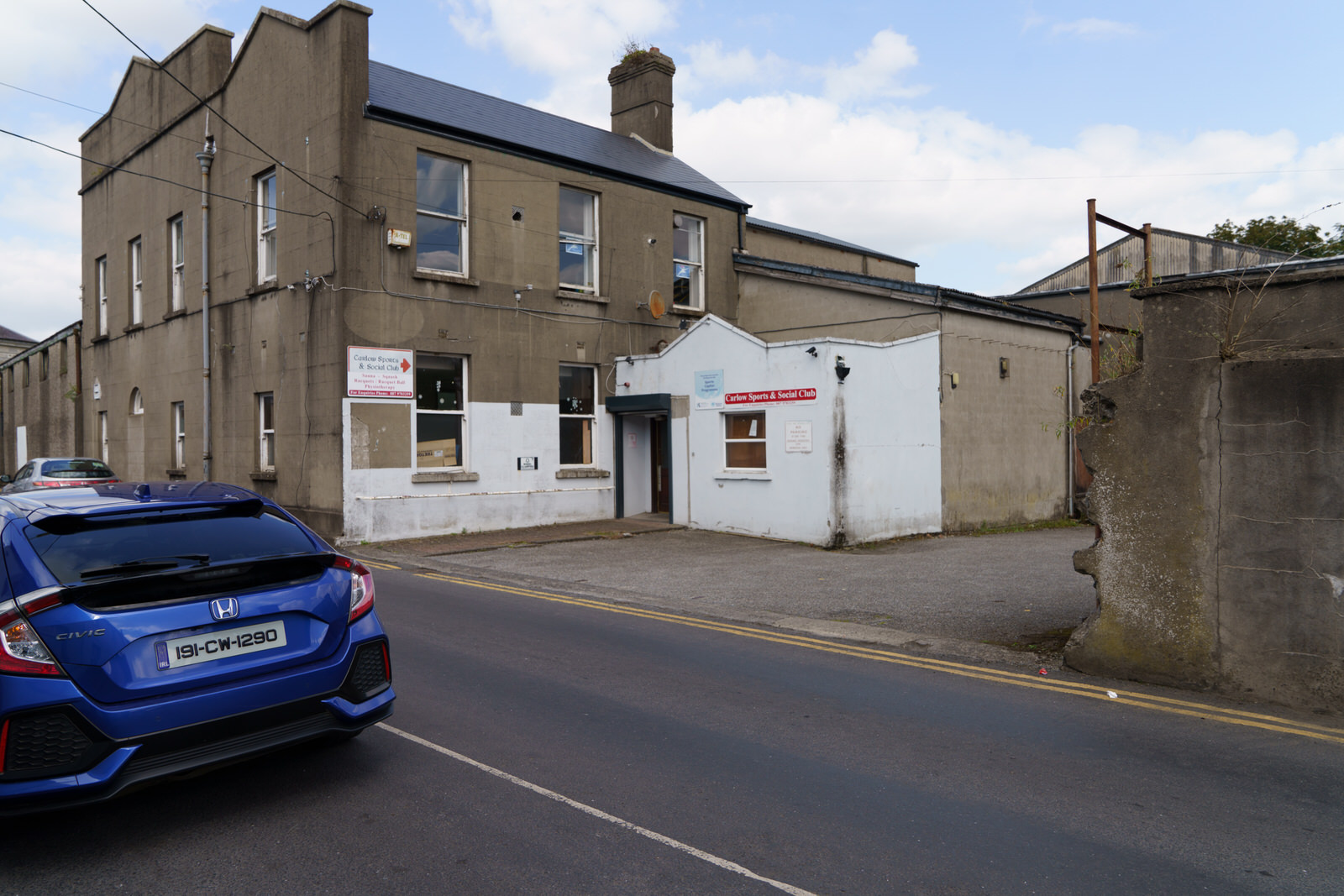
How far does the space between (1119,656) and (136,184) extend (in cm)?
2556

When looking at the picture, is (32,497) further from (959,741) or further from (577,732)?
(959,741)

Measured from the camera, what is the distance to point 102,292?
2556 centimetres

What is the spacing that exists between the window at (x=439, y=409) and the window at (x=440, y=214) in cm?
185

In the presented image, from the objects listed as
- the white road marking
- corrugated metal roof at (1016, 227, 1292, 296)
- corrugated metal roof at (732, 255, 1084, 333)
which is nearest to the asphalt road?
the white road marking

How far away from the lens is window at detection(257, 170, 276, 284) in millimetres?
17891

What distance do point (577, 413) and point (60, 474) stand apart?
10.7 metres

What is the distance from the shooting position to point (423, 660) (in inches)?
277

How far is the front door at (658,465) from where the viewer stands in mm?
19781

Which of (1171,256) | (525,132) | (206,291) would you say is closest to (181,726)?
(525,132)

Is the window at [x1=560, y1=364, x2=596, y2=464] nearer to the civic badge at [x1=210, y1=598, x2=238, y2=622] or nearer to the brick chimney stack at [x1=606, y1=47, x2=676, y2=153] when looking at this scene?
the brick chimney stack at [x1=606, y1=47, x2=676, y2=153]

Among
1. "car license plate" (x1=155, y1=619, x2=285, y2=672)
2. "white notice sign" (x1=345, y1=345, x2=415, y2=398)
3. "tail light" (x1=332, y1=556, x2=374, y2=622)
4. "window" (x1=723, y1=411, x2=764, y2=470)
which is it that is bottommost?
"car license plate" (x1=155, y1=619, x2=285, y2=672)

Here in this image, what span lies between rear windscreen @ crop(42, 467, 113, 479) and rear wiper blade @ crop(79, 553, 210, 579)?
17.0 metres

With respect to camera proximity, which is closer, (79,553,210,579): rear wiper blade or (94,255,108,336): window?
(79,553,210,579): rear wiper blade

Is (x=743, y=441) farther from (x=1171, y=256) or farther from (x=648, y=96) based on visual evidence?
(x=1171, y=256)
